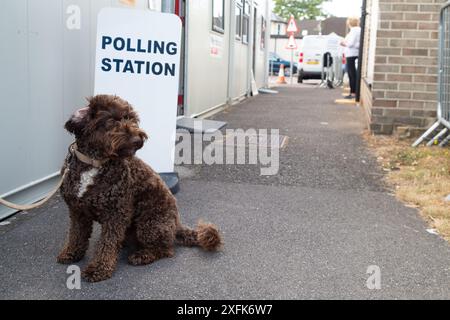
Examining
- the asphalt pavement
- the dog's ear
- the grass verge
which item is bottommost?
the asphalt pavement

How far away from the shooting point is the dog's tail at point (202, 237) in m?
3.64

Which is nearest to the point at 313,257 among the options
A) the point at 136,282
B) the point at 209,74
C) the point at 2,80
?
the point at 136,282

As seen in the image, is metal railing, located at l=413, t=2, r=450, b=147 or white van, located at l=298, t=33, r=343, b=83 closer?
metal railing, located at l=413, t=2, r=450, b=147

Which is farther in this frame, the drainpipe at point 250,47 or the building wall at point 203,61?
the drainpipe at point 250,47

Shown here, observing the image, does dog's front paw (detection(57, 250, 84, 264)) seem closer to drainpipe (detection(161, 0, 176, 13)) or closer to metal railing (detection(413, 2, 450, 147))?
drainpipe (detection(161, 0, 176, 13))

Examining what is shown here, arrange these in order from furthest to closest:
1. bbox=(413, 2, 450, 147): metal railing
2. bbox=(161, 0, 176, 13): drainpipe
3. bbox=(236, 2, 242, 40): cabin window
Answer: bbox=(236, 2, 242, 40): cabin window < bbox=(413, 2, 450, 147): metal railing < bbox=(161, 0, 176, 13): drainpipe

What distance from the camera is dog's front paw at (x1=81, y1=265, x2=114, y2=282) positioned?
319 cm

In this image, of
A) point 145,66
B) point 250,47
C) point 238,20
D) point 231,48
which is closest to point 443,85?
point 145,66

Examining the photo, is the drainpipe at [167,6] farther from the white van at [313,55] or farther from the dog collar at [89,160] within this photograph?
the white van at [313,55]

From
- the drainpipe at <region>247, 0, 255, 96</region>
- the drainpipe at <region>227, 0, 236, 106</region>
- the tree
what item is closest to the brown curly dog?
the drainpipe at <region>227, 0, 236, 106</region>

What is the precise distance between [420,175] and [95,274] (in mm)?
4120

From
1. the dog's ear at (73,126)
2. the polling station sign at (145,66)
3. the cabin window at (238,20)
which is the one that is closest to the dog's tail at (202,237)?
the dog's ear at (73,126)

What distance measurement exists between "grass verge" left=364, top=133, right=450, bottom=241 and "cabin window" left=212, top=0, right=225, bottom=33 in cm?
447

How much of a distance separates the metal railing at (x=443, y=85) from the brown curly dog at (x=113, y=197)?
5030 millimetres
